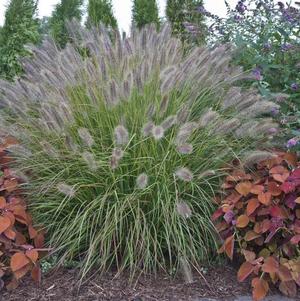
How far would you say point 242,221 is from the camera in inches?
104

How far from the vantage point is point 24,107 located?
317cm

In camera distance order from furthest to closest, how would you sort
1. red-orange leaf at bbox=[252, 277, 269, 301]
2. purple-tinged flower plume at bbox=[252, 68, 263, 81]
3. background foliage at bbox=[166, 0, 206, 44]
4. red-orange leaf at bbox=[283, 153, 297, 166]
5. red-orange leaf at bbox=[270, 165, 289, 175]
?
background foliage at bbox=[166, 0, 206, 44] → purple-tinged flower plume at bbox=[252, 68, 263, 81] → red-orange leaf at bbox=[283, 153, 297, 166] → red-orange leaf at bbox=[270, 165, 289, 175] → red-orange leaf at bbox=[252, 277, 269, 301]

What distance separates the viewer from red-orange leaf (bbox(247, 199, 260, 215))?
2647 mm

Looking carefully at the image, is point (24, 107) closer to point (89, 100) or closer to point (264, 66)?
point (89, 100)

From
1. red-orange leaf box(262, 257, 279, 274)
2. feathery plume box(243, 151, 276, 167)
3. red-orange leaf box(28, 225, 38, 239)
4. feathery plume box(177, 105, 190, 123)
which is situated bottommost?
red-orange leaf box(262, 257, 279, 274)

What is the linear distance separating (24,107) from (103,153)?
674 mm

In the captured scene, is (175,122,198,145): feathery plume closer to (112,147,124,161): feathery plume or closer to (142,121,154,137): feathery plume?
(142,121,154,137): feathery plume

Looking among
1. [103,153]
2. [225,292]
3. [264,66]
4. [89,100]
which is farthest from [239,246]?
[264,66]

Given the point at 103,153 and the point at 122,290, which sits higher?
the point at 103,153

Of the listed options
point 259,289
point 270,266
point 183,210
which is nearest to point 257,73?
point 183,210

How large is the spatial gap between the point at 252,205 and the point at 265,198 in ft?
0.26

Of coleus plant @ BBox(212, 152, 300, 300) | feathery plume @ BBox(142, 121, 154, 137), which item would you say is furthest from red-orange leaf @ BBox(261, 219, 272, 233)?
feathery plume @ BBox(142, 121, 154, 137)

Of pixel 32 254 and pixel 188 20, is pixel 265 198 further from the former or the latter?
pixel 188 20

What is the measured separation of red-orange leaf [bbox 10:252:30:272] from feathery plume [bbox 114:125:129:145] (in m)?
0.76
